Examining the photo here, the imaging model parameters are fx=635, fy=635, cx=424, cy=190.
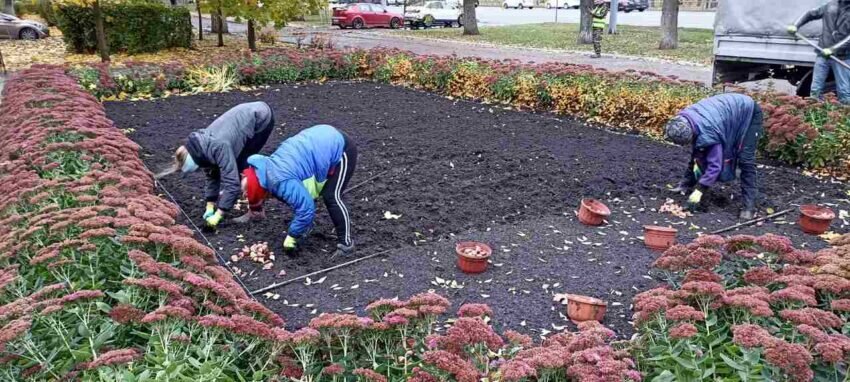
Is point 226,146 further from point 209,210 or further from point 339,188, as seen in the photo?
point 339,188

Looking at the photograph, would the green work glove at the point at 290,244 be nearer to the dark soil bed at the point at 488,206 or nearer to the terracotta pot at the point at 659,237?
the dark soil bed at the point at 488,206

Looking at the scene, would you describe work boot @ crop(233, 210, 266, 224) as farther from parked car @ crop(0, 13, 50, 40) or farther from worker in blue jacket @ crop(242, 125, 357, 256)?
parked car @ crop(0, 13, 50, 40)

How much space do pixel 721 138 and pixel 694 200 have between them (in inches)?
21.5

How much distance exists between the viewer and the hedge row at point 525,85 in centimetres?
645

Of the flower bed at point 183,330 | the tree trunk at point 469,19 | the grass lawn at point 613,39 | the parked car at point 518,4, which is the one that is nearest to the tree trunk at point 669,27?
the grass lawn at point 613,39

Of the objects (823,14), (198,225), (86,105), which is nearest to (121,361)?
(198,225)

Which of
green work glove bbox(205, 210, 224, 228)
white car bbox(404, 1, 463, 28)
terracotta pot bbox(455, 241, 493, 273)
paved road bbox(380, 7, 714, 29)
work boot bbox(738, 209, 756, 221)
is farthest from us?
paved road bbox(380, 7, 714, 29)

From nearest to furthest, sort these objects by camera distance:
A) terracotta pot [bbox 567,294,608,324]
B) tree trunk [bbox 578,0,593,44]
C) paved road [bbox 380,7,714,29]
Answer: terracotta pot [bbox 567,294,608,324], tree trunk [bbox 578,0,593,44], paved road [bbox 380,7,714,29]

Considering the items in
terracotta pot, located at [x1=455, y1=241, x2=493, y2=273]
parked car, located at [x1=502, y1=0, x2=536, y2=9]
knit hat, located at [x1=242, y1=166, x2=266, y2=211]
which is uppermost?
parked car, located at [x1=502, y1=0, x2=536, y2=9]

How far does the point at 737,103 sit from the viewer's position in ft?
16.6

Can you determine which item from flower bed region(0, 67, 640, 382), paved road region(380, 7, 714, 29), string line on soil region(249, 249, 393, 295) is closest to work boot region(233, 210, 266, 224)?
string line on soil region(249, 249, 393, 295)

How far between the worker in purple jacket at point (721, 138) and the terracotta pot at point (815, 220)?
373 millimetres

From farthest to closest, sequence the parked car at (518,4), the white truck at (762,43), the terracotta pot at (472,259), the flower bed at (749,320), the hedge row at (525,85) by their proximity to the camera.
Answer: the parked car at (518,4) → the white truck at (762,43) → the hedge row at (525,85) → the terracotta pot at (472,259) → the flower bed at (749,320)

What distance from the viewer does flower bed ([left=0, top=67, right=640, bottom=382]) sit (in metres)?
2.20
